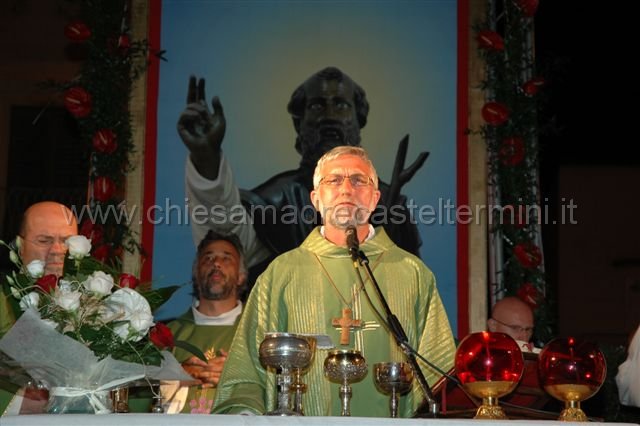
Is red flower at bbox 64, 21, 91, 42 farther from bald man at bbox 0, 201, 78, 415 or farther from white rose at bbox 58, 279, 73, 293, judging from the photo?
white rose at bbox 58, 279, 73, 293

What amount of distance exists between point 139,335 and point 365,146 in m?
5.67

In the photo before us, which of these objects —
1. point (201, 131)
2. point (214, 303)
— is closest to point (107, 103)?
point (201, 131)

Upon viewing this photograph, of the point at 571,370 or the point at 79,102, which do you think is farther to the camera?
the point at 79,102

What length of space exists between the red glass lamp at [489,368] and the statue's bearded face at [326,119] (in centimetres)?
536

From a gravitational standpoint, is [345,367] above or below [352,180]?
below

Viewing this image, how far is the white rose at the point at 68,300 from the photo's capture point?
3697 millimetres

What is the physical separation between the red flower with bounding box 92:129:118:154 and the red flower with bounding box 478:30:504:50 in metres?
3.17

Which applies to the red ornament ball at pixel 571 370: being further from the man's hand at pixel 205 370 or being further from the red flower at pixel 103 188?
the red flower at pixel 103 188

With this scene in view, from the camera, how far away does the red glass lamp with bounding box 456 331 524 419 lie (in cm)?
395

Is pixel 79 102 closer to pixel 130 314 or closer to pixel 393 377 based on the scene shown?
pixel 393 377

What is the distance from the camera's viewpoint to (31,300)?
3805 millimetres

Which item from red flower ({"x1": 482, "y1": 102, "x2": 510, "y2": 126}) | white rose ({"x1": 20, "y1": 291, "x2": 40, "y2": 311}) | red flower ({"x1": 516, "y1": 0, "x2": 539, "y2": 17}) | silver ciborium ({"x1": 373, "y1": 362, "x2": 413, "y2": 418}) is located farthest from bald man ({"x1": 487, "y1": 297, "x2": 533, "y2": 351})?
white rose ({"x1": 20, "y1": 291, "x2": 40, "y2": 311})

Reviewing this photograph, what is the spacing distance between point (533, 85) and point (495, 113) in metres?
0.41

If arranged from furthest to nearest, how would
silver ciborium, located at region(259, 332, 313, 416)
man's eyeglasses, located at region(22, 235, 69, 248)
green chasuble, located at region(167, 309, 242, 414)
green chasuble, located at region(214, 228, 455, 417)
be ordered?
1. green chasuble, located at region(167, 309, 242, 414)
2. man's eyeglasses, located at region(22, 235, 69, 248)
3. green chasuble, located at region(214, 228, 455, 417)
4. silver ciborium, located at region(259, 332, 313, 416)
